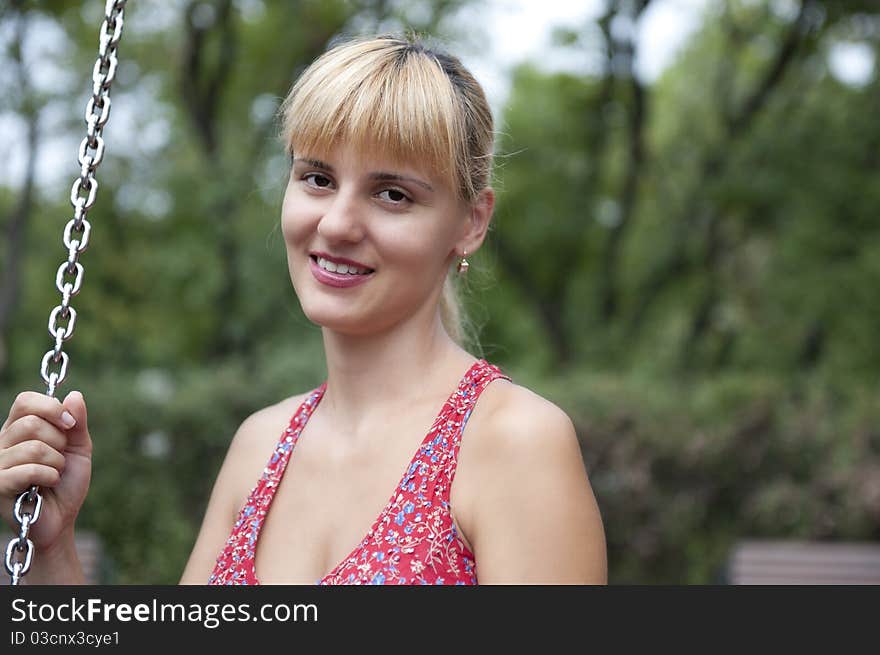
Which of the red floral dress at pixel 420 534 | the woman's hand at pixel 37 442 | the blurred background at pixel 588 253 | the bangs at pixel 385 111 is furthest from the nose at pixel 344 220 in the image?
the blurred background at pixel 588 253

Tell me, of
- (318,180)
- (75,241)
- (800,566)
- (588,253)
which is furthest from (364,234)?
(588,253)

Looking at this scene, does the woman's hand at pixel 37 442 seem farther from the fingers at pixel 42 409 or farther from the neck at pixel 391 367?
the neck at pixel 391 367

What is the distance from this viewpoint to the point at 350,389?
7.66ft

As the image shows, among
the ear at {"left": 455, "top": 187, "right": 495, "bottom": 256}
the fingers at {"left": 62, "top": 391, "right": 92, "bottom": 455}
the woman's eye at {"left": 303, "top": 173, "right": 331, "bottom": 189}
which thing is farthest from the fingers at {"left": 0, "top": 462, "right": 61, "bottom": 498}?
the ear at {"left": 455, "top": 187, "right": 495, "bottom": 256}

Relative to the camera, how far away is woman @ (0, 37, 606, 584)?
1.93 m

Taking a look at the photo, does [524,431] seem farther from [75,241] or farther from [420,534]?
[75,241]

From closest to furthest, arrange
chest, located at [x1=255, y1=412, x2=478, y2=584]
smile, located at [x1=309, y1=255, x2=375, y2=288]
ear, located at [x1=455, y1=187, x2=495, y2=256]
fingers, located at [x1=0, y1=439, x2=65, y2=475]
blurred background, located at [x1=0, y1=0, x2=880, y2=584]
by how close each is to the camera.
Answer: fingers, located at [x1=0, y1=439, x2=65, y2=475] < chest, located at [x1=255, y1=412, x2=478, y2=584] < smile, located at [x1=309, y1=255, x2=375, y2=288] < ear, located at [x1=455, y1=187, x2=495, y2=256] < blurred background, located at [x1=0, y1=0, x2=880, y2=584]

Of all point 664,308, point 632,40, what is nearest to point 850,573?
point 632,40

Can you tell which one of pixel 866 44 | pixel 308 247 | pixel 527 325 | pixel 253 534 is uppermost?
pixel 527 325

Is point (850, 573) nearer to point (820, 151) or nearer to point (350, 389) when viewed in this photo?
point (350, 389)

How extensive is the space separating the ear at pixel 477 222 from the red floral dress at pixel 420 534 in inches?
10.4

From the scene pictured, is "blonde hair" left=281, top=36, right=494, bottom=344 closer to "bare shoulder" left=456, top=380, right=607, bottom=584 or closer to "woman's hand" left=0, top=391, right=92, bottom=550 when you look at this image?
"bare shoulder" left=456, top=380, right=607, bottom=584
